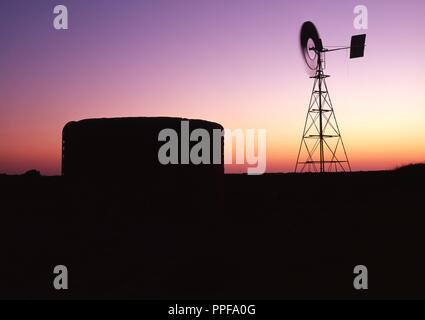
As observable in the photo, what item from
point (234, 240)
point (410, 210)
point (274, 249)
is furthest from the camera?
point (410, 210)

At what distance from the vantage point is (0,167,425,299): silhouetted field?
7.61 meters

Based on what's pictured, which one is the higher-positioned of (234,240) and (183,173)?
(183,173)

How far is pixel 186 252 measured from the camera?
30.5 feet

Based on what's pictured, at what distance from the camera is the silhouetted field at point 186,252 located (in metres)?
7.61

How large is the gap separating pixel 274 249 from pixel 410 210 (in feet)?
22.9

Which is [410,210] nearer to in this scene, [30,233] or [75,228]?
[75,228]

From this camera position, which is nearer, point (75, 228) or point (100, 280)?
point (100, 280)

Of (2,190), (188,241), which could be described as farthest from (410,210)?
(2,190)
